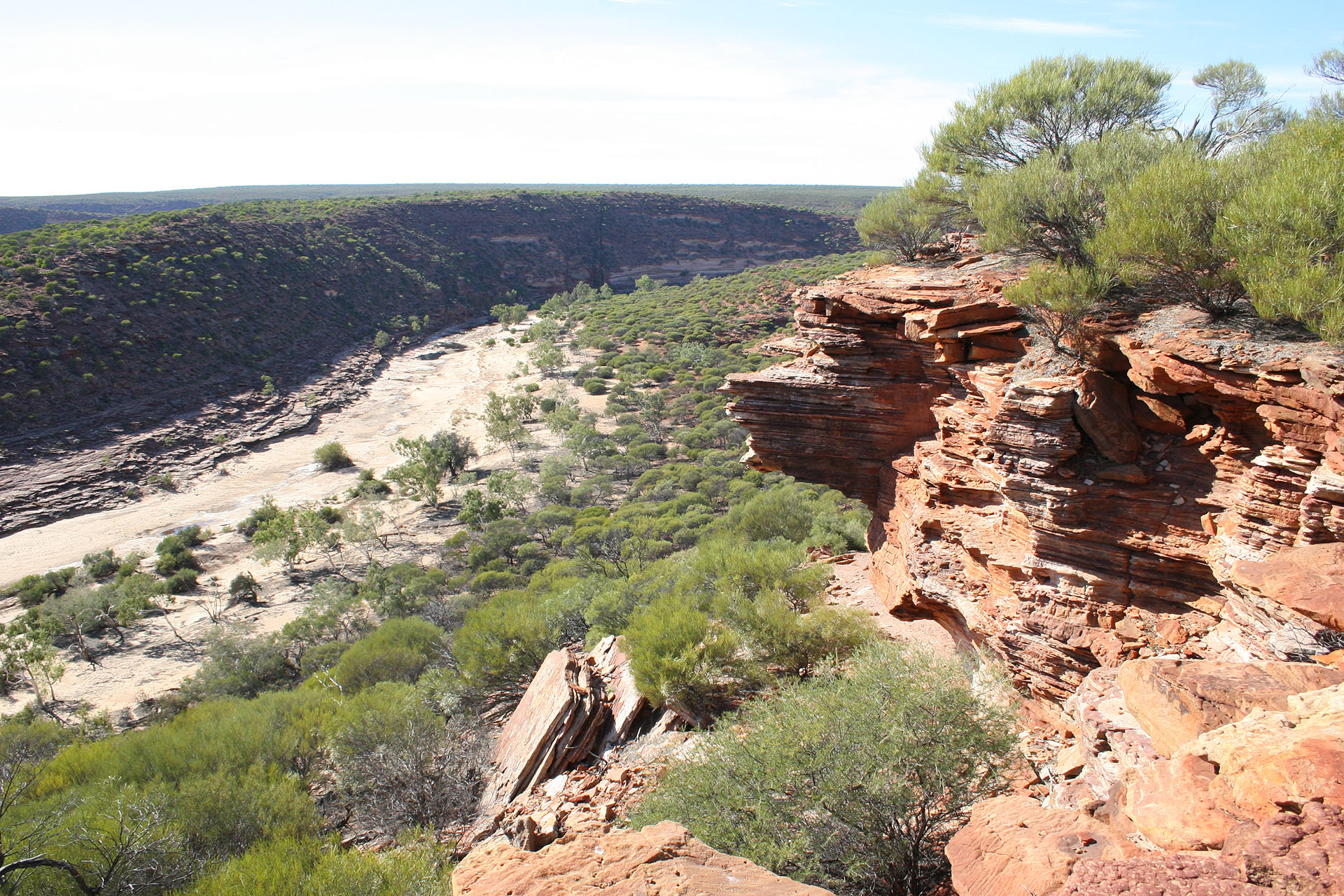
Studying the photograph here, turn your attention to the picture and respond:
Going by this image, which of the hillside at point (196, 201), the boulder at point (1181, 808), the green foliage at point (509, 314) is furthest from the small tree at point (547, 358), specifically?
the hillside at point (196, 201)

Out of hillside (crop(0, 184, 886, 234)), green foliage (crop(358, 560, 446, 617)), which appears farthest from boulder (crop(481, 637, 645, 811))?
hillside (crop(0, 184, 886, 234))

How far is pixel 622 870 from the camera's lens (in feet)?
17.1

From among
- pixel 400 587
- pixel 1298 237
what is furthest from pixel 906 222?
pixel 400 587

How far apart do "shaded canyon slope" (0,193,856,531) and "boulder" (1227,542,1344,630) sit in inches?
1869

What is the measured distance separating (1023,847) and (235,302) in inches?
2667

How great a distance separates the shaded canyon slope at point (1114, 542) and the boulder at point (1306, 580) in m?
0.02

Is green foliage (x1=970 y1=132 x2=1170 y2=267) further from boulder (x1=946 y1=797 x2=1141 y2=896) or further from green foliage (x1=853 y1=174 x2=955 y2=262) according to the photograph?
boulder (x1=946 y1=797 x2=1141 y2=896)

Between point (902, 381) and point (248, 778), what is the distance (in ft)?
41.3

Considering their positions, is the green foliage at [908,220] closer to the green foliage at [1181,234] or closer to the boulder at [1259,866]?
the green foliage at [1181,234]

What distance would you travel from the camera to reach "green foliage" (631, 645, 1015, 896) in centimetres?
689

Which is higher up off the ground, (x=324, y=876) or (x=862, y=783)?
(x=862, y=783)

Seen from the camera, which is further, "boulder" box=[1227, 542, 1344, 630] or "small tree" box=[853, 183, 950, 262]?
"small tree" box=[853, 183, 950, 262]

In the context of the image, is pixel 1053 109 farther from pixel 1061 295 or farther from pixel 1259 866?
pixel 1259 866

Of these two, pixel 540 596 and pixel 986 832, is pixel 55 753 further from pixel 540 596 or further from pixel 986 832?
pixel 986 832
